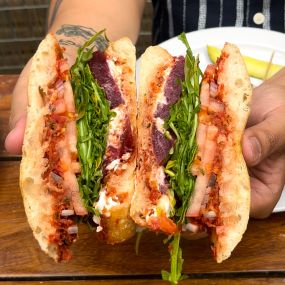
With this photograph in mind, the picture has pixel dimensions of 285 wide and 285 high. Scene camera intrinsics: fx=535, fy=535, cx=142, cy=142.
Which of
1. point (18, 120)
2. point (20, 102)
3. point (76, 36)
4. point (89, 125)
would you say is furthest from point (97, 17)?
point (89, 125)

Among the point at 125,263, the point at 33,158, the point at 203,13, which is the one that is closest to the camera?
the point at 33,158

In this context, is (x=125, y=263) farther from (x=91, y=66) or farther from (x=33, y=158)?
(x=91, y=66)

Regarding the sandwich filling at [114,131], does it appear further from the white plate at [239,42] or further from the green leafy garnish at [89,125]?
the white plate at [239,42]

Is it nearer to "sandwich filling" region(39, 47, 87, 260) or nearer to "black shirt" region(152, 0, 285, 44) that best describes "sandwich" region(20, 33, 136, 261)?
"sandwich filling" region(39, 47, 87, 260)

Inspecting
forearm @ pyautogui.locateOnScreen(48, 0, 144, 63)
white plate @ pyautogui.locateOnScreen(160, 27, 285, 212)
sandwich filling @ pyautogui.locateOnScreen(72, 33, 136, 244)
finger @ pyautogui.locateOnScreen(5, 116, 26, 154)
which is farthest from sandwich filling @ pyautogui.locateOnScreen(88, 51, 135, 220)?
white plate @ pyautogui.locateOnScreen(160, 27, 285, 212)

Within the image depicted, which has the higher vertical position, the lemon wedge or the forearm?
the forearm

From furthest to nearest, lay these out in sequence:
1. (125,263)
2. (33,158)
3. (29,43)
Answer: (29,43) < (125,263) < (33,158)

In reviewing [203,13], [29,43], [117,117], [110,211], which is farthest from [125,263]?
[29,43]
